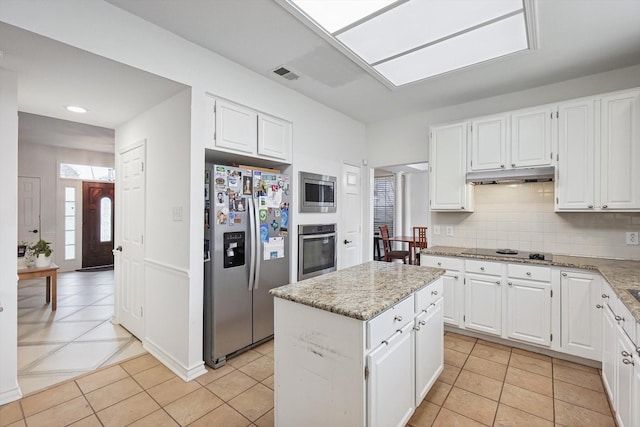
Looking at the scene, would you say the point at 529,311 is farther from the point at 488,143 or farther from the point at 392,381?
the point at 392,381

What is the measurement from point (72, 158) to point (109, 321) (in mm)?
4642

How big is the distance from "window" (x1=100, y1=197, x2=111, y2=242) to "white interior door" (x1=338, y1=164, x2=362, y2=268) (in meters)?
6.01

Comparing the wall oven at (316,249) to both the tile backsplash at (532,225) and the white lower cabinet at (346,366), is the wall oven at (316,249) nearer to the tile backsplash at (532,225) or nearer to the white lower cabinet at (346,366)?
the tile backsplash at (532,225)

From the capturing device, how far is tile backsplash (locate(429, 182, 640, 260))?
2.87 meters

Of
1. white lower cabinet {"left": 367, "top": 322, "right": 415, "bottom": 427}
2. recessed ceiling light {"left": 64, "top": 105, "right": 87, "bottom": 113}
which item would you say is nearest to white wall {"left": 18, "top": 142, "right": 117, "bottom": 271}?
recessed ceiling light {"left": 64, "top": 105, "right": 87, "bottom": 113}

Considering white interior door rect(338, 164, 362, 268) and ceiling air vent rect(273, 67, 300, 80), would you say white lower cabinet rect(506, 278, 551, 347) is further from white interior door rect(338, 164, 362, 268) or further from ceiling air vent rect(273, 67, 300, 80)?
ceiling air vent rect(273, 67, 300, 80)

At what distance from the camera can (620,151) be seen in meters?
2.60

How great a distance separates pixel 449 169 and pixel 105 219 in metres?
7.44

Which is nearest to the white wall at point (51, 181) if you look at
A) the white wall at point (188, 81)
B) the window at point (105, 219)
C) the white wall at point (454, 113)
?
the window at point (105, 219)

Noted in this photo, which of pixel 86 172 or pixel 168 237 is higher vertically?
pixel 86 172

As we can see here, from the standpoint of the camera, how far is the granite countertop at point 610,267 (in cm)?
167

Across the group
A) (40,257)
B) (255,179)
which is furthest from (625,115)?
(40,257)

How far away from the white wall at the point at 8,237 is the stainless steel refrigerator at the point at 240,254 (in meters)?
1.27

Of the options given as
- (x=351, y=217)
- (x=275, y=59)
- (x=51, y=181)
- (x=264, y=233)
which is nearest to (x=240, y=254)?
(x=264, y=233)
